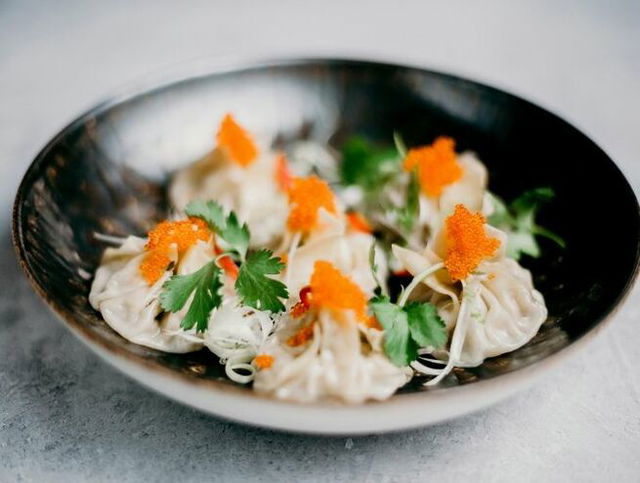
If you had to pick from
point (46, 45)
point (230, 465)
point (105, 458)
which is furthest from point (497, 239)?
point (46, 45)

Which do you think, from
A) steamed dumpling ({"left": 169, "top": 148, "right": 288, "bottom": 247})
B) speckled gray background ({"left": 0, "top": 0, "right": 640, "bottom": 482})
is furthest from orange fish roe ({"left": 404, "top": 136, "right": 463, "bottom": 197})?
speckled gray background ({"left": 0, "top": 0, "right": 640, "bottom": 482})

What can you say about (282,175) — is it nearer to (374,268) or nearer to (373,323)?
(374,268)

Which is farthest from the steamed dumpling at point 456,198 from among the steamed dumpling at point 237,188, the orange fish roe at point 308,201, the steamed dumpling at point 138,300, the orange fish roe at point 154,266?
the orange fish roe at point 154,266

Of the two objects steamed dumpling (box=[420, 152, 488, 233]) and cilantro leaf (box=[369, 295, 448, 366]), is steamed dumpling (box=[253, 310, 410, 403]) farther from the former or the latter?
steamed dumpling (box=[420, 152, 488, 233])

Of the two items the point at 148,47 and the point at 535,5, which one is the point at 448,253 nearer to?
the point at 148,47

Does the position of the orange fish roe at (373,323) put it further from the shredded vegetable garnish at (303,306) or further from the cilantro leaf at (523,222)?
the cilantro leaf at (523,222)

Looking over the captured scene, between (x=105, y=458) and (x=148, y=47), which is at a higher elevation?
(x=148, y=47)

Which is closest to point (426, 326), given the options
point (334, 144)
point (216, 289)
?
point (216, 289)
